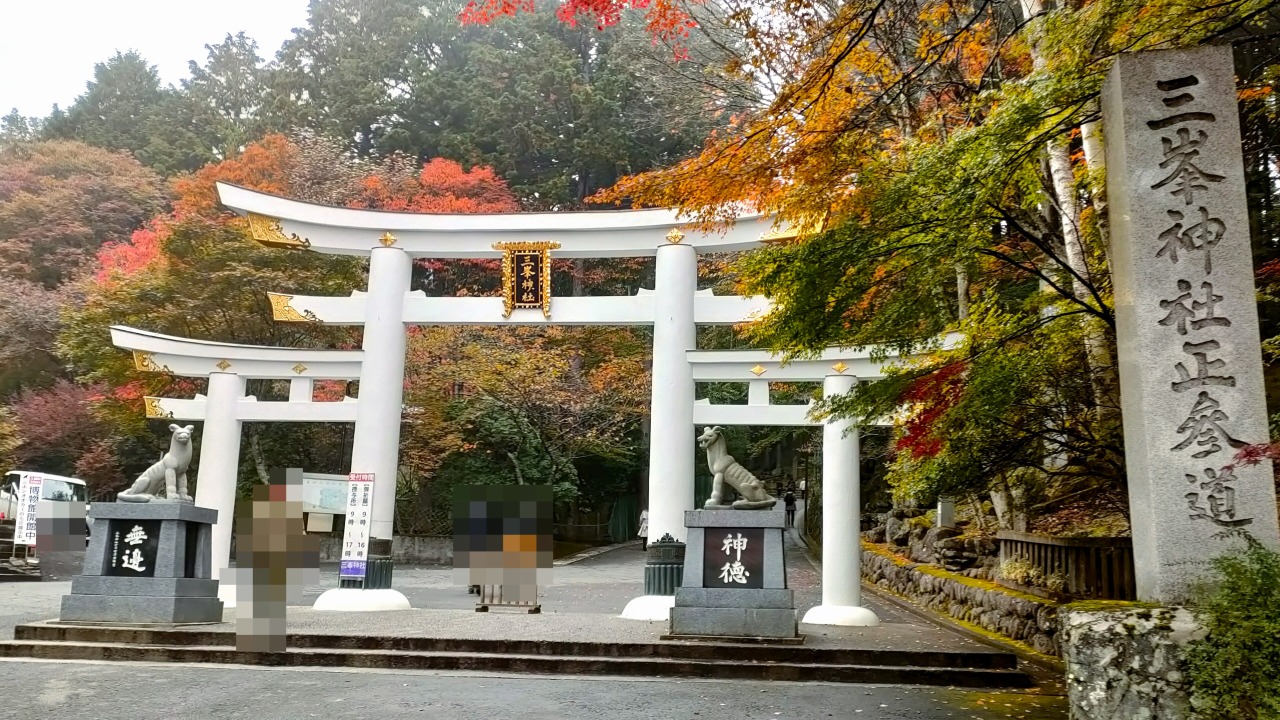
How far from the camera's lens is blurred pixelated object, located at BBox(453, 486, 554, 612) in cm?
937

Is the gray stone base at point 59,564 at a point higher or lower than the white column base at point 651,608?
lower

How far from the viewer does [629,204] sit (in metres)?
27.1

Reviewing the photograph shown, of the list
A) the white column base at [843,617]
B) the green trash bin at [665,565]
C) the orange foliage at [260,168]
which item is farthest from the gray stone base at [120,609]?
the orange foliage at [260,168]

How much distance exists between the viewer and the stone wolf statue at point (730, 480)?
357 inches

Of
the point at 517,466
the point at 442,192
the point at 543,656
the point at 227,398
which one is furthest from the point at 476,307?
the point at 442,192

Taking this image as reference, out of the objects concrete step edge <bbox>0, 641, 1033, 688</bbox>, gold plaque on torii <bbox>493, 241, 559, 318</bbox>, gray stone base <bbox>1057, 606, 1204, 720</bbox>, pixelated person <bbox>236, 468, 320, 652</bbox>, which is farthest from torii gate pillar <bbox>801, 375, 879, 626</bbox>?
pixelated person <bbox>236, 468, 320, 652</bbox>

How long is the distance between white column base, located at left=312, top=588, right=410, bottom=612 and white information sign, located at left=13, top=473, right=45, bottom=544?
11243 millimetres

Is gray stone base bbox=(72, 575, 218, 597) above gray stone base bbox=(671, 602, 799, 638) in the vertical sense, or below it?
above

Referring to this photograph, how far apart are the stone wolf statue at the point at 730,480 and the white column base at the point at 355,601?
4.46 metres

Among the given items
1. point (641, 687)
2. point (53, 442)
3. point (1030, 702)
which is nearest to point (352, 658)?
point (641, 687)

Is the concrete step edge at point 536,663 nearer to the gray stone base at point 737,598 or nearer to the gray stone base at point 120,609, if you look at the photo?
the gray stone base at point 120,609

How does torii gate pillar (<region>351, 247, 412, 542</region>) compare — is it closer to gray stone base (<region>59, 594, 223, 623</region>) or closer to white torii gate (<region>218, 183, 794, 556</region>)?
white torii gate (<region>218, 183, 794, 556</region>)

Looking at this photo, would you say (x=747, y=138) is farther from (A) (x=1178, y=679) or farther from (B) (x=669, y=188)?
(A) (x=1178, y=679)

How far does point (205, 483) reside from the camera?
12242 millimetres
